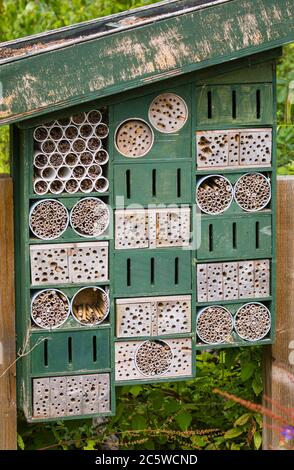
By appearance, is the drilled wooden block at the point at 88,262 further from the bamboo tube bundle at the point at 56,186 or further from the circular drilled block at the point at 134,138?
the circular drilled block at the point at 134,138

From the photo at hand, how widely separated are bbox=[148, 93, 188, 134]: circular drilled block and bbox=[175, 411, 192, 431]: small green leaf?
4.87 ft

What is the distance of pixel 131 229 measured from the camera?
4484 mm

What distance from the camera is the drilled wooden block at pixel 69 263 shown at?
4.39 m

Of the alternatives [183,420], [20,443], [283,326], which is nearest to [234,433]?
[183,420]

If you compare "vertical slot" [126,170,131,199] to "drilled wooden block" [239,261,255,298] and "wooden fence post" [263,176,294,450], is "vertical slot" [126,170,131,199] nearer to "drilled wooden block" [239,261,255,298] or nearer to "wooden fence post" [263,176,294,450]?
"drilled wooden block" [239,261,255,298]

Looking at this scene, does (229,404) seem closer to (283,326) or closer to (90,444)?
(283,326)

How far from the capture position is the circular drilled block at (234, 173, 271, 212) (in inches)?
181

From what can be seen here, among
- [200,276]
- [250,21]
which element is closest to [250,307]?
[200,276]

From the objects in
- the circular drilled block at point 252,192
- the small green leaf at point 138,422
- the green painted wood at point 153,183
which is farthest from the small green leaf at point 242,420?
the green painted wood at point 153,183

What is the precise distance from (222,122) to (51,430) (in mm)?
1757

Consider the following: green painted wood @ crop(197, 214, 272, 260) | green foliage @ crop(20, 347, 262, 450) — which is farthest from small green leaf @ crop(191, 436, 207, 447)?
green painted wood @ crop(197, 214, 272, 260)

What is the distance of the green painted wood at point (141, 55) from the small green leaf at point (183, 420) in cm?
175

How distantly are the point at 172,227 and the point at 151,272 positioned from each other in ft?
0.72

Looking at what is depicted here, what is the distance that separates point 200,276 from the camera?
15.1 feet
